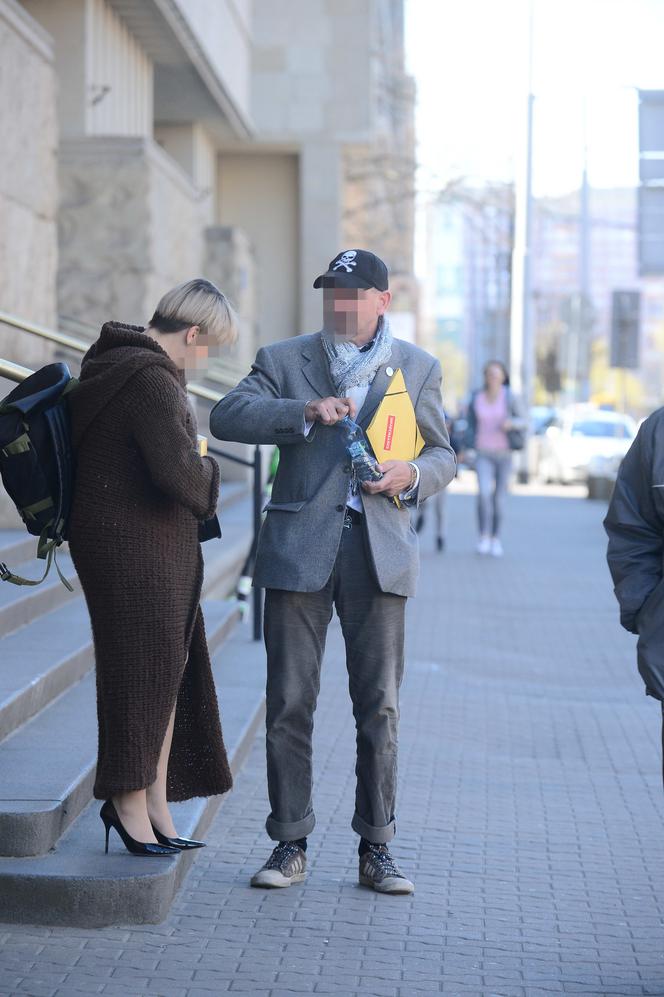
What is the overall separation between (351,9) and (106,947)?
2443cm

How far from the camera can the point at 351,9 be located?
87.7 feet

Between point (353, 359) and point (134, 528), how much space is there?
94 centimetres

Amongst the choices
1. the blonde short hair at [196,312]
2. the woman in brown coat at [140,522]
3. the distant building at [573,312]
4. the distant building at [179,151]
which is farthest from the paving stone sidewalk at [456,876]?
the distant building at [573,312]

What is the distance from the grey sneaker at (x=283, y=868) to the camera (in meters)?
4.96

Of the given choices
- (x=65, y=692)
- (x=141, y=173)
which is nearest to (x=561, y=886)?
(x=65, y=692)

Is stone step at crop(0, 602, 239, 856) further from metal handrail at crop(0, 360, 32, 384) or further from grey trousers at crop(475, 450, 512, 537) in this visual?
grey trousers at crop(475, 450, 512, 537)

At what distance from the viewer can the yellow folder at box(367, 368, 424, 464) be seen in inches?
191

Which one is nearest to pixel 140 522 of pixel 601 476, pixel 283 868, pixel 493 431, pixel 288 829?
pixel 288 829

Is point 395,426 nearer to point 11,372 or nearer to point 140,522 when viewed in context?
point 140,522

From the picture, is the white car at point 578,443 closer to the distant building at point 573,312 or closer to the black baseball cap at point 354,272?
the distant building at point 573,312

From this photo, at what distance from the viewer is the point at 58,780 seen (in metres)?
5.01

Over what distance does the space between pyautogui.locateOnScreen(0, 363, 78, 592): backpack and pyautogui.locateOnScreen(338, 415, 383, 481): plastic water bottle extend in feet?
2.87

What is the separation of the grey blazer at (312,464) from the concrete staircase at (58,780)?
0.97 metres

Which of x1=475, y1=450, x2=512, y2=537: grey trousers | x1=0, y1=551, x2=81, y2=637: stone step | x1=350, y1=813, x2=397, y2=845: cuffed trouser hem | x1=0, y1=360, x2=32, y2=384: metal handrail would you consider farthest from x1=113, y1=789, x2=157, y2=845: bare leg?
x1=475, y1=450, x2=512, y2=537: grey trousers
